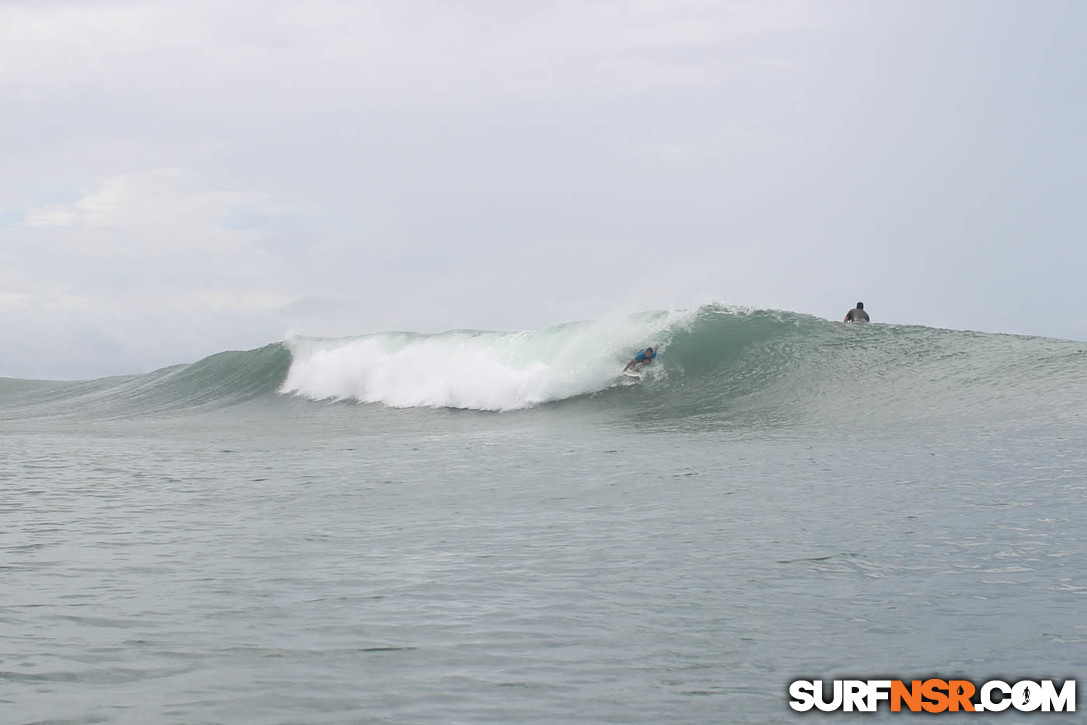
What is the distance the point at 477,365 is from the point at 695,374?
220 inches

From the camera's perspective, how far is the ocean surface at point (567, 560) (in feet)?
16.4

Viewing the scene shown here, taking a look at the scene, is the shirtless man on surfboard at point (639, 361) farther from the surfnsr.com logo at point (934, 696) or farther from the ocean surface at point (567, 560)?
the surfnsr.com logo at point (934, 696)

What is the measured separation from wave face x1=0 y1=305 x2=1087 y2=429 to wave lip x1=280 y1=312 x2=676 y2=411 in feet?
0.14

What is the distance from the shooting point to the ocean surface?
5004 mm

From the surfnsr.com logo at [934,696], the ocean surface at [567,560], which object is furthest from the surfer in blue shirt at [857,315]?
the surfnsr.com logo at [934,696]

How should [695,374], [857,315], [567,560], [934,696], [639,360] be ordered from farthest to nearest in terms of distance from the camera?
[857,315]
[639,360]
[695,374]
[567,560]
[934,696]

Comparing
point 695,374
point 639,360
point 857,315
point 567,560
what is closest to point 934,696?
point 567,560

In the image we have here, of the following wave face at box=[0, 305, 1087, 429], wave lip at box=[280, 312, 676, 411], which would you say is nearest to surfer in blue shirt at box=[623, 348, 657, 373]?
wave face at box=[0, 305, 1087, 429]

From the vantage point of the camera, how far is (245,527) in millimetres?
9078

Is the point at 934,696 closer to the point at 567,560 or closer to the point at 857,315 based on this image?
the point at 567,560

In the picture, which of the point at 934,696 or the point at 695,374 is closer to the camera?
the point at 934,696

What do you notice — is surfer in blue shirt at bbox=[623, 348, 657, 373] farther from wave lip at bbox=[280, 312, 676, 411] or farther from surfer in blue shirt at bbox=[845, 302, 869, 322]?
surfer in blue shirt at bbox=[845, 302, 869, 322]

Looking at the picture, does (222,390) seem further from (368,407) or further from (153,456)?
(153,456)

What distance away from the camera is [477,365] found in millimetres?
23922
